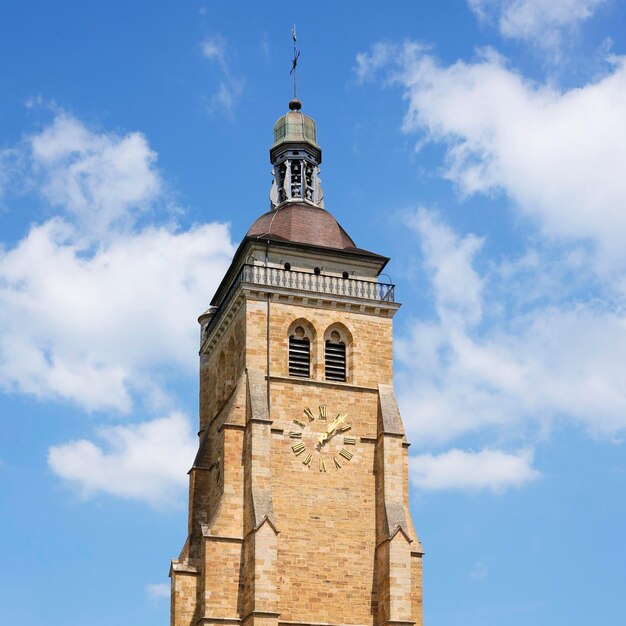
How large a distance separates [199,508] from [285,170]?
1417 cm

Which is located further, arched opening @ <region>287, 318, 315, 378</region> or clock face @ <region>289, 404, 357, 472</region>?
arched opening @ <region>287, 318, 315, 378</region>

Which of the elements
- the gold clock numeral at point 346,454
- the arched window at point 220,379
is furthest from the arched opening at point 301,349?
the arched window at point 220,379

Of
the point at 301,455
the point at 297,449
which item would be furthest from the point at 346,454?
the point at 297,449

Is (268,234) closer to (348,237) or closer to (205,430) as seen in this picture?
(348,237)

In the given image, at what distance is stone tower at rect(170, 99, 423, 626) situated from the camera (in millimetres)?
41438

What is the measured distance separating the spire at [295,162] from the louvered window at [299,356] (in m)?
7.73

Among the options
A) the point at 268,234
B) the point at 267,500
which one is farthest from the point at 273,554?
the point at 268,234

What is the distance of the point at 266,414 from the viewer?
43.0 m

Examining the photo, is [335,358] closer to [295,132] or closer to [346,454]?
[346,454]

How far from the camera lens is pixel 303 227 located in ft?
159

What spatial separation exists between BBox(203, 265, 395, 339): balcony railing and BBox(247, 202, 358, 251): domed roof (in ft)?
5.37

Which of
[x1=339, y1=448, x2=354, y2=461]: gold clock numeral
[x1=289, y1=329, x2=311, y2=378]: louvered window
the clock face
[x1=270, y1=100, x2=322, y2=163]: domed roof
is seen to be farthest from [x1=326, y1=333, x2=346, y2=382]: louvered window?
[x1=270, y1=100, x2=322, y2=163]: domed roof

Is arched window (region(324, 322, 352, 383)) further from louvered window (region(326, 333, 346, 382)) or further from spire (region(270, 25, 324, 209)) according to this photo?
spire (region(270, 25, 324, 209))

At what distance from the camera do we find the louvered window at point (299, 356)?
4506 cm
